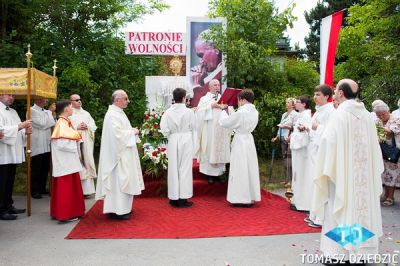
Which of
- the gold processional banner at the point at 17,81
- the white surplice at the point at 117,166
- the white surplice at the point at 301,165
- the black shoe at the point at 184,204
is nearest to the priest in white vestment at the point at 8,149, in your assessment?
the gold processional banner at the point at 17,81

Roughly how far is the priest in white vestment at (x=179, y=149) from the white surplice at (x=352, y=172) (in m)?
3.19

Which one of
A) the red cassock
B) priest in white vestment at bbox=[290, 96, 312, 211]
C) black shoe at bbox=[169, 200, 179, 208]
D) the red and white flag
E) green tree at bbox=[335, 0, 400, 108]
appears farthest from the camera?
green tree at bbox=[335, 0, 400, 108]

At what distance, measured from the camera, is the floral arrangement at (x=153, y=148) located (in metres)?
7.77

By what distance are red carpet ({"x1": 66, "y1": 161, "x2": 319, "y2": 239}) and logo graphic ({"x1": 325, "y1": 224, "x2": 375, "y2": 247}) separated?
1.48 metres

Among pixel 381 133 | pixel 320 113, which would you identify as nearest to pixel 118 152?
pixel 320 113

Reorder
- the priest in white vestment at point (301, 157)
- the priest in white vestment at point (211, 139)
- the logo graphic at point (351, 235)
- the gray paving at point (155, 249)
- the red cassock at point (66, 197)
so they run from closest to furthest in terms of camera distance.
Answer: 1. the logo graphic at point (351, 235)
2. the gray paving at point (155, 249)
3. the red cassock at point (66, 197)
4. the priest in white vestment at point (301, 157)
5. the priest in white vestment at point (211, 139)

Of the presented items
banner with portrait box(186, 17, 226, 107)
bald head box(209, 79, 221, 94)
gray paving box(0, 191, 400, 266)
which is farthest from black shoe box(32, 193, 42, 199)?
banner with portrait box(186, 17, 226, 107)

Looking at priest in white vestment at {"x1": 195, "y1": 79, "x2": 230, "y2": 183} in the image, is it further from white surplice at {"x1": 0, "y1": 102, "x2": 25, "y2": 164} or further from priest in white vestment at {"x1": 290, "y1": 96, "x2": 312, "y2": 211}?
white surplice at {"x1": 0, "y1": 102, "x2": 25, "y2": 164}

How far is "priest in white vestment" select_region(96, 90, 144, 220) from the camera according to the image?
6091 mm

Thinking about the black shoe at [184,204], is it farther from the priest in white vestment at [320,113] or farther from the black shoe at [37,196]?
the black shoe at [37,196]

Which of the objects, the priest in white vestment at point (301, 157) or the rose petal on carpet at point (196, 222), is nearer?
the rose petal on carpet at point (196, 222)

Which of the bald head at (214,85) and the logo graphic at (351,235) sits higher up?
the bald head at (214,85)

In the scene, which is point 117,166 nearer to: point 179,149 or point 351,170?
point 179,149

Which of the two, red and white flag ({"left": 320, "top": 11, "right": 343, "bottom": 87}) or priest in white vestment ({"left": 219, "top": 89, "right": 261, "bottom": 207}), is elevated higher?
red and white flag ({"left": 320, "top": 11, "right": 343, "bottom": 87})
